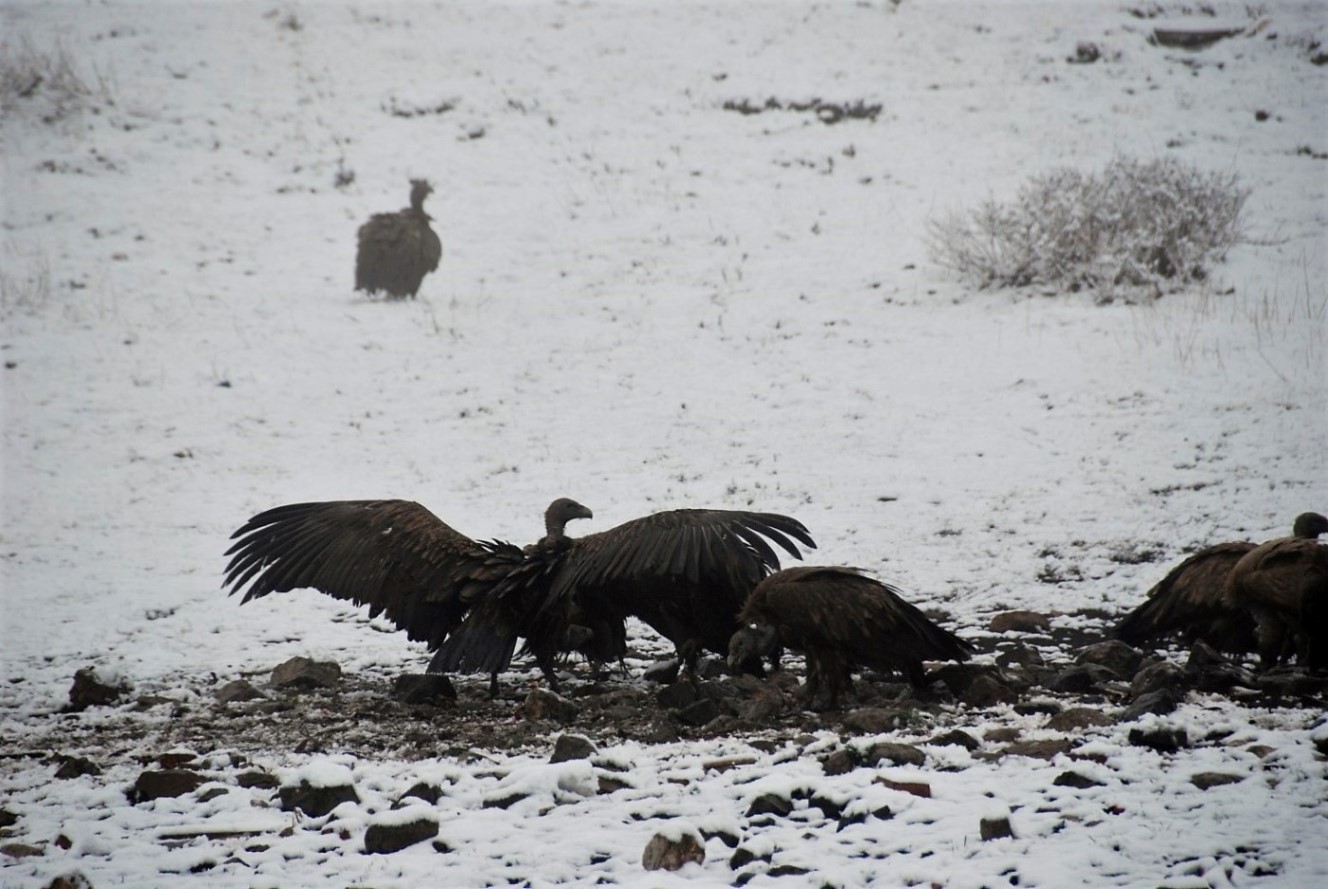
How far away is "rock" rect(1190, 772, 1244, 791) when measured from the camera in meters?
4.01

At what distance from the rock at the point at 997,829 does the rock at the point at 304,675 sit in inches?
157

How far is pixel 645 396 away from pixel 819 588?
22.8ft

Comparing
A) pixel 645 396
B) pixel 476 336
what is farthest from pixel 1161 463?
pixel 476 336

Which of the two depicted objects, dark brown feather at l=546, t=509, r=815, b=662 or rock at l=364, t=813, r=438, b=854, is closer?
rock at l=364, t=813, r=438, b=854

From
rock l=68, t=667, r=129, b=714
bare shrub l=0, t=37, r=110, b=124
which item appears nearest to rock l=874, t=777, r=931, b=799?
rock l=68, t=667, r=129, b=714

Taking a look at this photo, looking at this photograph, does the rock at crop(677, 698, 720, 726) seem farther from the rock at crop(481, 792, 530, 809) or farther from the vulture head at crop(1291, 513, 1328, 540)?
the vulture head at crop(1291, 513, 1328, 540)

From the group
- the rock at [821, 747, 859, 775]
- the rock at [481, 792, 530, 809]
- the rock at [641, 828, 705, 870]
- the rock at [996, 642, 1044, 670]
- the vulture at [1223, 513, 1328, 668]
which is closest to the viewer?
the rock at [641, 828, 705, 870]

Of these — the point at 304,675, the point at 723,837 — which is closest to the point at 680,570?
the point at 723,837

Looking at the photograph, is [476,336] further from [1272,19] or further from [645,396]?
[1272,19]

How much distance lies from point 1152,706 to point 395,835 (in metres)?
3.08

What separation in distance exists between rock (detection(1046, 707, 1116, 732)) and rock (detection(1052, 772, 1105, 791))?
25.6 inches

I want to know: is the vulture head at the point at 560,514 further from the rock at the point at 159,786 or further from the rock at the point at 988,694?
the rock at the point at 159,786

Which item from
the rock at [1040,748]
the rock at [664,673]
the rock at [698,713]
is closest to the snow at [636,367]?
the rock at [1040,748]

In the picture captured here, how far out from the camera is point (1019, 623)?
693 centimetres
